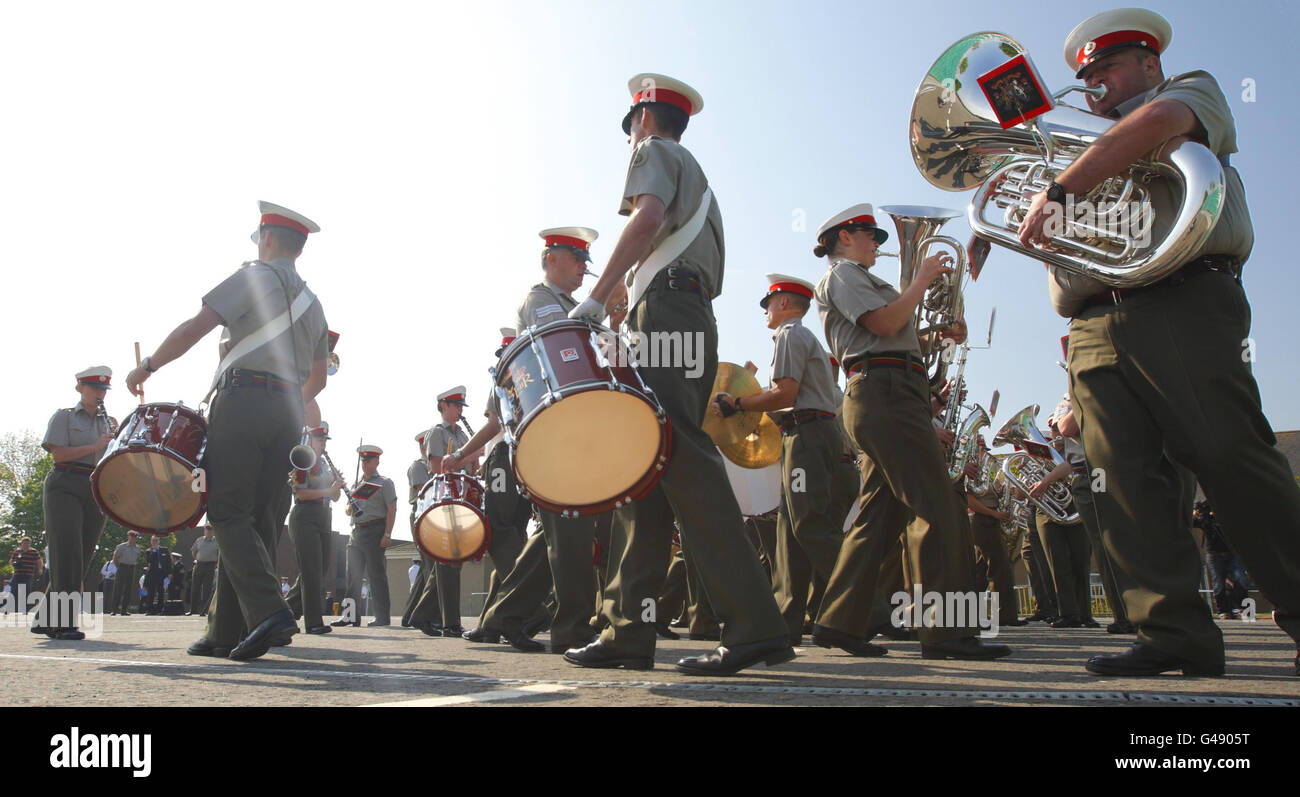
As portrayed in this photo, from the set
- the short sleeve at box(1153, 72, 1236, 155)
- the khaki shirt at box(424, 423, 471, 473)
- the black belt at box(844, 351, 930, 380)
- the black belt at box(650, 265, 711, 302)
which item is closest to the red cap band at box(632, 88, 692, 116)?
the black belt at box(650, 265, 711, 302)

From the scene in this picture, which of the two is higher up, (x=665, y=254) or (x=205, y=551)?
(x=665, y=254)

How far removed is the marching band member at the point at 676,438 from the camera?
3363mm

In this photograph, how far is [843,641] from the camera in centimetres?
486

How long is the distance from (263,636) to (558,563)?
179 centimetres

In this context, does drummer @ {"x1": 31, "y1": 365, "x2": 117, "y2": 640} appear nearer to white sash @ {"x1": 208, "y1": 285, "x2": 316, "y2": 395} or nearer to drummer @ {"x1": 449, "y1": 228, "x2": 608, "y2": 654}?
white sash @ {"x1": 208, "y1": 285, "x2": 316, "y2": 395}

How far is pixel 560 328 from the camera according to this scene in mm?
3213

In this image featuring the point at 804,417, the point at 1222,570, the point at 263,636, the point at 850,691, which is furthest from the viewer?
the point at 1222,570

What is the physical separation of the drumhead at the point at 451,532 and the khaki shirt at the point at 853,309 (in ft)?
10.8

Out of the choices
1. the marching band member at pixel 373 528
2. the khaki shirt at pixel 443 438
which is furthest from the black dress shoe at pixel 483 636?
the marching band member at pixel 373 528

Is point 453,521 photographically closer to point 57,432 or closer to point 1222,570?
point 57,432

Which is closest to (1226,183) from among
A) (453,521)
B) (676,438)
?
(676,438)

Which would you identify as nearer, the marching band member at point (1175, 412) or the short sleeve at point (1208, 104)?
the marching band member at point (1175, 412)

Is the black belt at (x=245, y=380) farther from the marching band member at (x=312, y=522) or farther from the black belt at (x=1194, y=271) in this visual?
the marching band member at (x=312, y=522)

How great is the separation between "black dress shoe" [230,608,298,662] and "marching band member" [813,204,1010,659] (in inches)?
110
